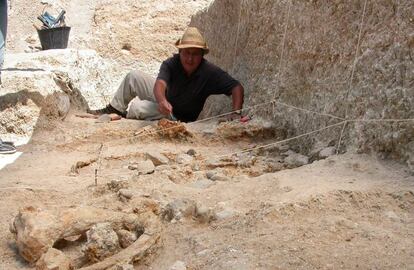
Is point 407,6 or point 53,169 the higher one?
point 407,6

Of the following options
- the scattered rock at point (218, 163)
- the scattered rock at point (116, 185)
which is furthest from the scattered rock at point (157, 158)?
the scattered rock at point (116, 185)

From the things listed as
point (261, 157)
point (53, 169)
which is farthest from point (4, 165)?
point (261, 157)

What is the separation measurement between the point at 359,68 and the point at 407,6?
1.65 ft

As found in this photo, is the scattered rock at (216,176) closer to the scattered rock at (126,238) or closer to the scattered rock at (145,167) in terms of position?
the scattered rock at (145,167)

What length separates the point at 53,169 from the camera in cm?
420

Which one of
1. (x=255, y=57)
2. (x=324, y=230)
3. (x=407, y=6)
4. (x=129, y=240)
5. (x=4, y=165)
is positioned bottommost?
(x=4, y=165)

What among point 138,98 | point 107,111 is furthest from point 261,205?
point 107,111

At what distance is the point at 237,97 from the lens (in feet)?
17.6

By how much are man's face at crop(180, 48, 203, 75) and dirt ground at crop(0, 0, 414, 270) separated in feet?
2.97

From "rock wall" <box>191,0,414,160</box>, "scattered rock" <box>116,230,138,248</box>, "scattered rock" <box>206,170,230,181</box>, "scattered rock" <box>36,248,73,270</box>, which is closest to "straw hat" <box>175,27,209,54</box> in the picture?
"rock wall" <box>191,0,414,160</box>

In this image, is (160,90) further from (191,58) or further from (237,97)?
(237,97)

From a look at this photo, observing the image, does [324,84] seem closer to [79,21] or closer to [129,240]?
[129,240]

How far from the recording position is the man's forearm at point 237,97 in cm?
533

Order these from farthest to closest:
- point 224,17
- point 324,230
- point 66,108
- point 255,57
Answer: point 224,17
point 66,108
point 255,57
point 324,230
